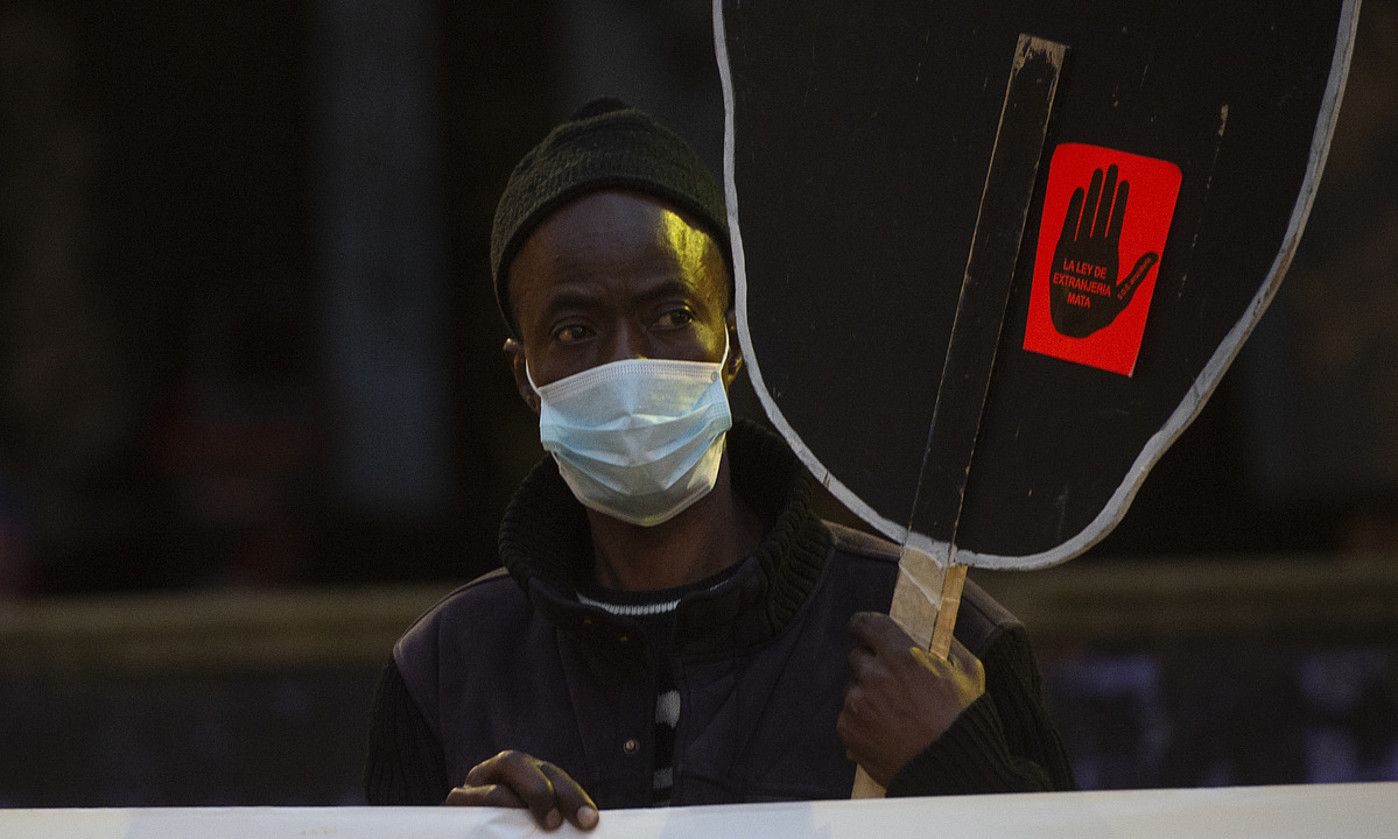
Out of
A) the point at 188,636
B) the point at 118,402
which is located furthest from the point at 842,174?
the point at 118,402

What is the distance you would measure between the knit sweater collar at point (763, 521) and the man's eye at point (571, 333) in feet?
0.83

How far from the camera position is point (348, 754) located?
525cm

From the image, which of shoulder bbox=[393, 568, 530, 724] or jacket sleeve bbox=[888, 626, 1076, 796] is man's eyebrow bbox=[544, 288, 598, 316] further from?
jacket sleeve bbox=[888, 626, 1076, 796]

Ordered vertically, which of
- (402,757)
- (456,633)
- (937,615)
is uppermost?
(937,615)

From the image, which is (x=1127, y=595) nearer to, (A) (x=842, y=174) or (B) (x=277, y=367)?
(B) (x=277, y=367)

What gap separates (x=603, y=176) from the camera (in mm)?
2098

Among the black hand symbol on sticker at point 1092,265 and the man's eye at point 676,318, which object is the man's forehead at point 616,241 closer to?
the man's eye at point 676,318

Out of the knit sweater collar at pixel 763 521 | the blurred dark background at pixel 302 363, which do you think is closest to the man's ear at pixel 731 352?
the knit sweater collar at pixel 763 521

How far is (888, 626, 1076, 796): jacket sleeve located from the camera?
1867mm

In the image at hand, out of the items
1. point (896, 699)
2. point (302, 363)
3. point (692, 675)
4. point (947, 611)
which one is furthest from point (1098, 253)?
point (302, 363)

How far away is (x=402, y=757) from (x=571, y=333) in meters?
0.55

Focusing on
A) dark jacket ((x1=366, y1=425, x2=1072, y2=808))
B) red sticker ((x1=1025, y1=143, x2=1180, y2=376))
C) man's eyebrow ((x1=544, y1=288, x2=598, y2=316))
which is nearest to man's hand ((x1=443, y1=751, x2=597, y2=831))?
dark jacket ((x1=366, y1=425, x2=1072, y2=808))

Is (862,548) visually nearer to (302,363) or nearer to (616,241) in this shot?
(616,241)

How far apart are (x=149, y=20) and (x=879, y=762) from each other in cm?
477
